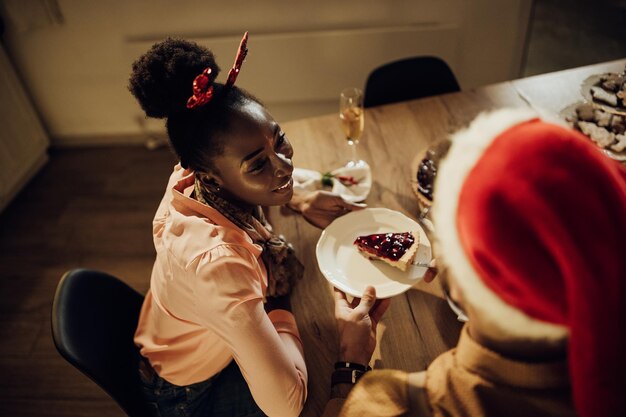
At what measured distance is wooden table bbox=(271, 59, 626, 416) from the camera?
3.70 ft

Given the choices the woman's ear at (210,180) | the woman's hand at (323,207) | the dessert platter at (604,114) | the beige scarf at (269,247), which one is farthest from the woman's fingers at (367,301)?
the dessert platter at (604,114)

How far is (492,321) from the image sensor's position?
66 centimetres

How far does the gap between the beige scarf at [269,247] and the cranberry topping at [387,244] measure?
19cm

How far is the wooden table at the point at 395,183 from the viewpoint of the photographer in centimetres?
113

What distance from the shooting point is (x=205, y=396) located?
1265 millimetres

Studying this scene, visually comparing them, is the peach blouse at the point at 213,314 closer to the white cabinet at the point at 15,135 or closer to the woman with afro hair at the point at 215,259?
the woman with afro hair at the point at 215,259

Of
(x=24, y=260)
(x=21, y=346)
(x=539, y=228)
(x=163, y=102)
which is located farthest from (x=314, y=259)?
(x=24, y=260)

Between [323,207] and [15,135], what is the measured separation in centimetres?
260

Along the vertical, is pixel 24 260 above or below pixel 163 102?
below

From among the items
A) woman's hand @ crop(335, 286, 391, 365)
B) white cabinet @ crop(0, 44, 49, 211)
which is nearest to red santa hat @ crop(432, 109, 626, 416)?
woman's hand @ crop(335, 286, 391, 365)

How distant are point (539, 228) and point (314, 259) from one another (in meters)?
0.83

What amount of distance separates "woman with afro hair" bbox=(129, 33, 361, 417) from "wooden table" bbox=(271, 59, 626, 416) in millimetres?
62

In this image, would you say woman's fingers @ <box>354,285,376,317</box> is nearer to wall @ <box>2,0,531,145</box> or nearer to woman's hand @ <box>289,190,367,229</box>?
woman's hand @ <box>289,190,367,229</box>

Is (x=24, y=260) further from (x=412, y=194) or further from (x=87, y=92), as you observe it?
(x=412, y=194)
